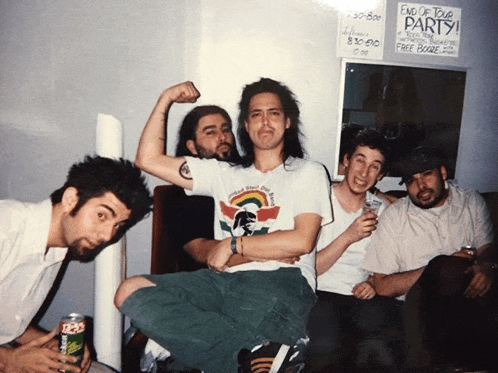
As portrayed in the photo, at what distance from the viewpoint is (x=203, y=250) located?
1361mm

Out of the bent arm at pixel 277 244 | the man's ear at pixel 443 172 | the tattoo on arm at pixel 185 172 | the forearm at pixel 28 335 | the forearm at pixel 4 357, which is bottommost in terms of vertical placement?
the forearm at pixel 28 335

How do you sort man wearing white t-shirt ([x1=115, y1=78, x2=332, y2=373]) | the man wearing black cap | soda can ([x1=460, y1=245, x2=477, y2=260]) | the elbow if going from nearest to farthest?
man wearing white t-shirt ([x1=115, y1=78, x2=332, y2=373])
the elbow
the man wearing black cap
soda can ([x1=460, y1=245, x2=477, y2=260])

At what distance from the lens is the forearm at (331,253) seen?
4.77 feet

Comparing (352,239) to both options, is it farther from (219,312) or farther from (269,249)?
(219,312)

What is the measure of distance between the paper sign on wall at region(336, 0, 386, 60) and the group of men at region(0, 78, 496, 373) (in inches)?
12.3

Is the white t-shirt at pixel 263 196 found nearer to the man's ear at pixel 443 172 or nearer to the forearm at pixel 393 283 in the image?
the forearm at pixel 393 283

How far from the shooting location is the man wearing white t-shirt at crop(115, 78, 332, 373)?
43.3 inches

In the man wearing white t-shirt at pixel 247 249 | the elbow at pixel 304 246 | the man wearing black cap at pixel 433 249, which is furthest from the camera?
the man wearing black cap at pixel 433 249

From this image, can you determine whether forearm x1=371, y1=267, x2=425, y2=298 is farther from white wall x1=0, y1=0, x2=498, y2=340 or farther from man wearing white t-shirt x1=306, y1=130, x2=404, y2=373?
white wall x1=0, y1=0, x2=498, y2=340

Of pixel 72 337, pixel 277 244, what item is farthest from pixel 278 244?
pixel 72 337

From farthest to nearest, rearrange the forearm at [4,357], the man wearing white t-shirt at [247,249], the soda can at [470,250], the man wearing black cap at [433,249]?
the soda can at [470,250], the man wearing black cap at [433,249], the man wearing white t-shirt at [247,249], the forearm at [4,357]

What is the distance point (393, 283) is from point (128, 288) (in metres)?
1.03

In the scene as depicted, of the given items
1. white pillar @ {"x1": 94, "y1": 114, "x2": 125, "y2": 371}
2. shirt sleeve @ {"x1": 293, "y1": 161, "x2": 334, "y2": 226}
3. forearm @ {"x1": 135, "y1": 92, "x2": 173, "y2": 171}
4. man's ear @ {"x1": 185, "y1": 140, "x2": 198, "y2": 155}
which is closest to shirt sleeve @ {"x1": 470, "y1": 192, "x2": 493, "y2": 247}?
shirt sleeve @ {"x1": 293, "y1": 161, "x2": 334, "y2": 226}

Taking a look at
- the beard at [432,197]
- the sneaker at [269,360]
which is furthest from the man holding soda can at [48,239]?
the beard at [432,197]
